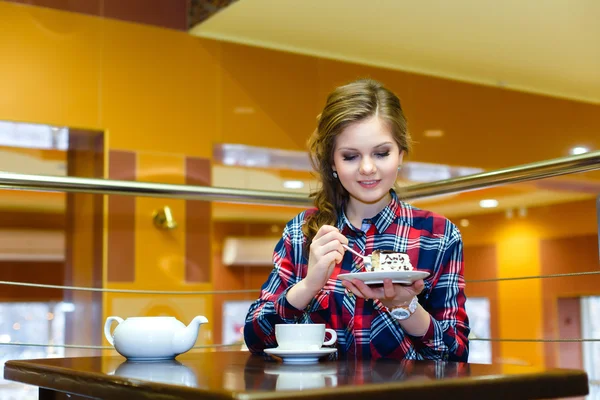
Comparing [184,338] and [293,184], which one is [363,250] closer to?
[184,338]

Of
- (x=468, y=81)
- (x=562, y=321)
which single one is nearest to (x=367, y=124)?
(x=562, y=321)

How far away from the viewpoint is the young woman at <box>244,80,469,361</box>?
1.36 meters

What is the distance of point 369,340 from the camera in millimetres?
1423

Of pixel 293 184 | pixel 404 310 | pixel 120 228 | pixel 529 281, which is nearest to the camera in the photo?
pixel 404 310

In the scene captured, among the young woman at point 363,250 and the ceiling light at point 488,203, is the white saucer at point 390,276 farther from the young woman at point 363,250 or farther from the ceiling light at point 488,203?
the ceiling light at point 488,203

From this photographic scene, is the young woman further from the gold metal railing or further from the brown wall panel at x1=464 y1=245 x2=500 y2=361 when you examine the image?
the brown wall panel at x1=464 y1=245 x2=500 y2=361

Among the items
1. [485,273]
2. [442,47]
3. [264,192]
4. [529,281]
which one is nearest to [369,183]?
[264,192]

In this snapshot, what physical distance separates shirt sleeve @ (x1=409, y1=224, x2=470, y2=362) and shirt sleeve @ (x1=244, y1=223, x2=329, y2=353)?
0.20m

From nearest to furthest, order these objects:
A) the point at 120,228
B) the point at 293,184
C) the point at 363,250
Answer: the point at 363,250 → the point at 120,228 → the point at 293,184

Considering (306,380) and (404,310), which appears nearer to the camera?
(306,380)

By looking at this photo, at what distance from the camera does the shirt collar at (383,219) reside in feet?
5.03

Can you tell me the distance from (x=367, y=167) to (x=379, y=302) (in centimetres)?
24

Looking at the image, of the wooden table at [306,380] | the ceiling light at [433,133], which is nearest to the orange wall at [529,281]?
the ceiling light at [433,133]

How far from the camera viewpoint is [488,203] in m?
4.84
